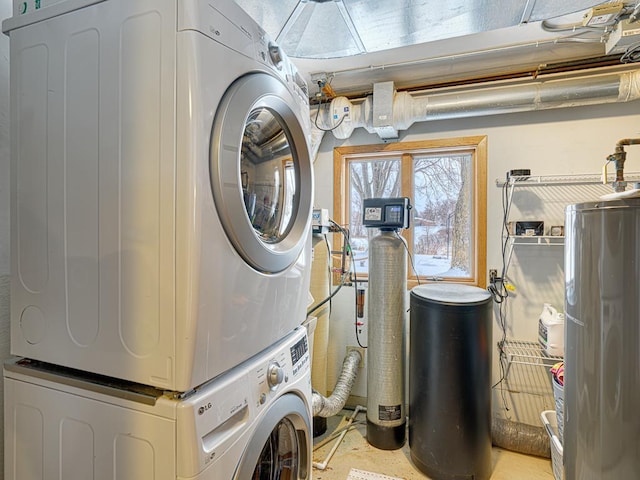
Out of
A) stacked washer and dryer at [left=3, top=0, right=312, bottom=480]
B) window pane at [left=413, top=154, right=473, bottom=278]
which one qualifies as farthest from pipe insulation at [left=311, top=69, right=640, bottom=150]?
stacked washer and dryer at [left=3, top=0, right=312, bottom=480]

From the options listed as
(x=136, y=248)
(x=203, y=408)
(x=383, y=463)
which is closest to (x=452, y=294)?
(x=383, y=463)

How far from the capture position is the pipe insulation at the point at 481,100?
1.93m

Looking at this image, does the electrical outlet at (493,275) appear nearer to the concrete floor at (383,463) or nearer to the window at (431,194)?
the window at (431,194)

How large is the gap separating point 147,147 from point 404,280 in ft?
5.81

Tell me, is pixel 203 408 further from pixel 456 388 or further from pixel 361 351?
pixel 361 351

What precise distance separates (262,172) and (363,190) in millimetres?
1865

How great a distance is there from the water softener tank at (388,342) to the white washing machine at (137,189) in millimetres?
1312

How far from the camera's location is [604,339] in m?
0.94

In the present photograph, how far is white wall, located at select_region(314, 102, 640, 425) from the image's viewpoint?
84.8 inches

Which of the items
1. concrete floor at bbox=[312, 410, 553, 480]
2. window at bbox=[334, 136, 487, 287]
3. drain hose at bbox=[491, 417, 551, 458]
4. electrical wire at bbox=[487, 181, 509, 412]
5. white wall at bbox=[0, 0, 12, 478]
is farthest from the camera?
window at bbox=[334, 136, 487, 287]

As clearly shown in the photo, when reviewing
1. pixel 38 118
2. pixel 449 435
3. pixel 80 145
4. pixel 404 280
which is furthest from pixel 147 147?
pixel 449 435

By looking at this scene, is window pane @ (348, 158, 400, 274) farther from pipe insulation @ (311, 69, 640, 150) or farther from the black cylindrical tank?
the black cylindrical tank

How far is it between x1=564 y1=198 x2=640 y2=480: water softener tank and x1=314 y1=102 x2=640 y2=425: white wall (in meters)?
1.34

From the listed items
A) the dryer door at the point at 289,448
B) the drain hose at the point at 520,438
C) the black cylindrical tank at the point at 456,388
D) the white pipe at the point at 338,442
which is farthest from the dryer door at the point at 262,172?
the drain hose at the point at 520,438
